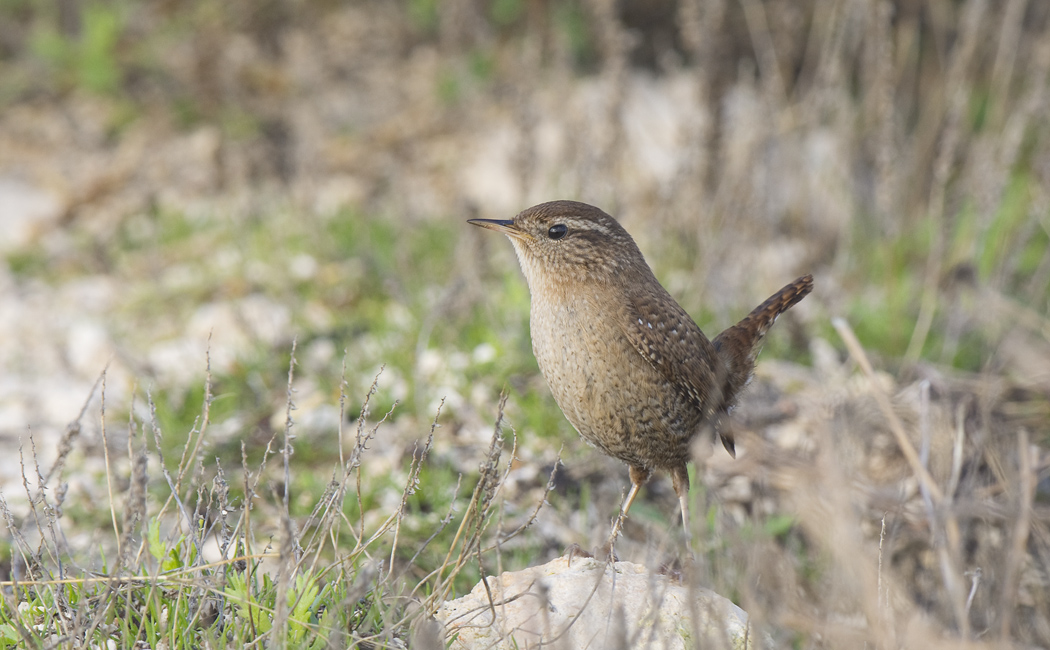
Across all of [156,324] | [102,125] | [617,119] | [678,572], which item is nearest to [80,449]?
[156,324]

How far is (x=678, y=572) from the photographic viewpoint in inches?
124

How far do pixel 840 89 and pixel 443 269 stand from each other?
2.77 metres

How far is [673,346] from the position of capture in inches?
128

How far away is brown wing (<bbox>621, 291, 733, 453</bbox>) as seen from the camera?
3.21 metres

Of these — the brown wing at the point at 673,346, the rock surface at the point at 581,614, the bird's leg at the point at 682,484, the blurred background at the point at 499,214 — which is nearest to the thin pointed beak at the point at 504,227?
the brown wing at the point at 673,346

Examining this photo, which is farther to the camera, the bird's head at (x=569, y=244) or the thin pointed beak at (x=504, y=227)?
the thin pointed beak at (x=504, y=227)

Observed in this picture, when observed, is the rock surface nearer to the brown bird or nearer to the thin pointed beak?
the brown bird

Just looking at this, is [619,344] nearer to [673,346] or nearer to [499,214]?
[673,346]

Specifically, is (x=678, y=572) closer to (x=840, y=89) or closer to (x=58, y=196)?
(x=840, y=89)

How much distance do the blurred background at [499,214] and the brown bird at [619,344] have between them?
35 cm

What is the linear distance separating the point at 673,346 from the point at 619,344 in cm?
21

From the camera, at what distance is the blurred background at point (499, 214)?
4461mm

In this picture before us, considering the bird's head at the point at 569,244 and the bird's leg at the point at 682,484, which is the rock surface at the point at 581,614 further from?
the bird's head at the point at 569,244

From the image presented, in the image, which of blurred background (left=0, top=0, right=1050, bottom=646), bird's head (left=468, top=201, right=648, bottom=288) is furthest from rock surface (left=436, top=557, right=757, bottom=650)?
bird's head (left=468, top=201, right=648, bottom=288)
